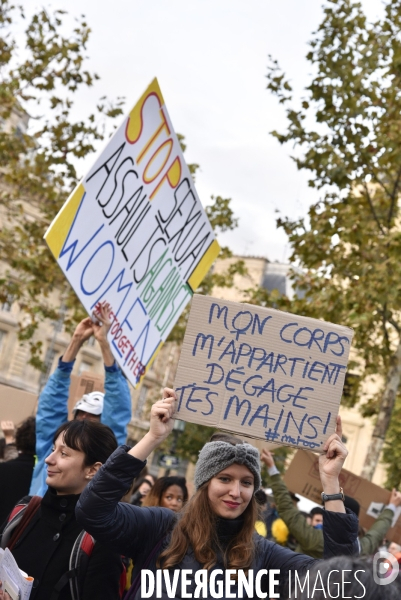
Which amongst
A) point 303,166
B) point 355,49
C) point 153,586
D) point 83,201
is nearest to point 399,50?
point 355,49

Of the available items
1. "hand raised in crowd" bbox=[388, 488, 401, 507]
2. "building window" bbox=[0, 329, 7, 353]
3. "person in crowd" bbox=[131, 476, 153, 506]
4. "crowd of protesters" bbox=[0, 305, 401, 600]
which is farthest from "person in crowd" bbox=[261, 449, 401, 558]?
"building window" bbox=[0, 329, 7, 353]

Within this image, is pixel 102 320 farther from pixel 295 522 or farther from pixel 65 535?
pixel 295 522

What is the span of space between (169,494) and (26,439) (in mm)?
1150

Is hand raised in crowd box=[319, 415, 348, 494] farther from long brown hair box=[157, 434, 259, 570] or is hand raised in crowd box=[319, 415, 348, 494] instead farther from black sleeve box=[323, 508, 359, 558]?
long brown hair box=[157, 434, 259, 570]

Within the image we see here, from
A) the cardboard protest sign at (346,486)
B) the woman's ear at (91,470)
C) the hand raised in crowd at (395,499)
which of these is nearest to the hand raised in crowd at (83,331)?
the woman's ear at (91,470)

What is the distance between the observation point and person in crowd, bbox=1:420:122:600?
3.41 meters

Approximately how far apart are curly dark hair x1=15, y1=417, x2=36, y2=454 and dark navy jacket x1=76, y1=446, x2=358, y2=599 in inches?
74.8

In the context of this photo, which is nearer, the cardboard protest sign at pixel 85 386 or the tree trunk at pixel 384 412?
the cardboard protest sign at pixel 85 386

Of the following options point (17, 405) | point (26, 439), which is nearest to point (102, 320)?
point (26, 439)

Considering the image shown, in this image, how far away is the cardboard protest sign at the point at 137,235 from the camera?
4957 mm

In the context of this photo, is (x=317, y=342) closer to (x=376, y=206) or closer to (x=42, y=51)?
(x=376, y=206)

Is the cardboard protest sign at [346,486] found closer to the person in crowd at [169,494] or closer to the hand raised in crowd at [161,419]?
the person in crowd at [169,494]

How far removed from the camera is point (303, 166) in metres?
12.4

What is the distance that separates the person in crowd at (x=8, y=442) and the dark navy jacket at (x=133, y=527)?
10.1 ft
